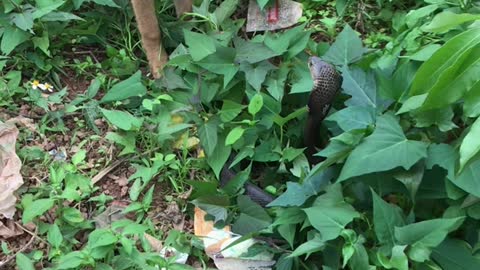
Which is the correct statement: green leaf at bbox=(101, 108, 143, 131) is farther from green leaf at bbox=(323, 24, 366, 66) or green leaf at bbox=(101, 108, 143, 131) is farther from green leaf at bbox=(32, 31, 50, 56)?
green leaf at bbox=(323, 24, 366, 66)

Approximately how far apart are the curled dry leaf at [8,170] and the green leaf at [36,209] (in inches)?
3.2

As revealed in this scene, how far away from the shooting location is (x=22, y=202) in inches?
97.0

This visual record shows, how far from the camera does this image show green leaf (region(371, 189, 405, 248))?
1.96 metres

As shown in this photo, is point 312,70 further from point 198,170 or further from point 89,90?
point 89,90

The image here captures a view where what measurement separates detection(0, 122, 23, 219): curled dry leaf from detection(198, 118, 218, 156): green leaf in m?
0.70

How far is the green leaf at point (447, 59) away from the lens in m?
1.55

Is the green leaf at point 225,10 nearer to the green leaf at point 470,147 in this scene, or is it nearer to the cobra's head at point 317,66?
the cobra's head at point 317,66

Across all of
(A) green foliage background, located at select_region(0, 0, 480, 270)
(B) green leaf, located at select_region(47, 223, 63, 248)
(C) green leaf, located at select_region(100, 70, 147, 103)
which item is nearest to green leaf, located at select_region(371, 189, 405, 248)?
(A) green foliage background, located at select_region(0, 0, 480, 270)

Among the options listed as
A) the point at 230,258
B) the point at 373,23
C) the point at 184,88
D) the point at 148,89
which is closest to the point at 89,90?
the point at 148,89

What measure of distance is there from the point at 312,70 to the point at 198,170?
61 centimetres

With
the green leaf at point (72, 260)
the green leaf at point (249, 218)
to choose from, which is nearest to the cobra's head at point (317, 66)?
the green leaf at point (249, 218)

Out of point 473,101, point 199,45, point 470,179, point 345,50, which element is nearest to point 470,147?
point 473,101

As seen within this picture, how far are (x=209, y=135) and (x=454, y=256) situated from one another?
38.3 inches

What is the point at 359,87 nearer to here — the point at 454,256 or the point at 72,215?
the point at 454,256
